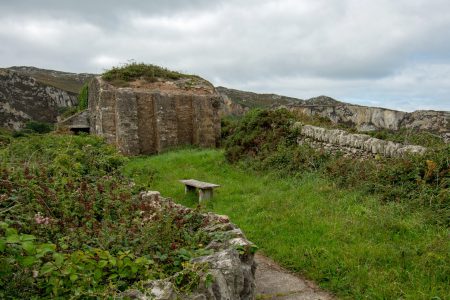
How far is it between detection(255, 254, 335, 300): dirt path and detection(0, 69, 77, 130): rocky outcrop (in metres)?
42.7

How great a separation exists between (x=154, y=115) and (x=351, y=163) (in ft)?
40.2

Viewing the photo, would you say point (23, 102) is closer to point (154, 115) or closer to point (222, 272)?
point (154, 115)

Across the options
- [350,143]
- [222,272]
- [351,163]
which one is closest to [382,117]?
[350,143]

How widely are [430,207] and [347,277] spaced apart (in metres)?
2.66

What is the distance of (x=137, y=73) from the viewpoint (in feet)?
69.3

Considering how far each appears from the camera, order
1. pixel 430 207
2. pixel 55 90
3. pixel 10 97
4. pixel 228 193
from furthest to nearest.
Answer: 1. pixel 55 90
2. pixel 10 97
3. pixel 228 193
4. pixel 430 207

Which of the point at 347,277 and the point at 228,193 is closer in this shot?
the point at 347,277

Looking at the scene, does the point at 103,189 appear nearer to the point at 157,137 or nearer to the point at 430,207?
the point at 430,207

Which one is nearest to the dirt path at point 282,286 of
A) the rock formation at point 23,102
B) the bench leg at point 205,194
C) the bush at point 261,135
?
the bench leg at point 205,194

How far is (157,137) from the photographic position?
1966cm

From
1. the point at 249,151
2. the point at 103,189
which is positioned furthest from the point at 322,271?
the point at 249,151

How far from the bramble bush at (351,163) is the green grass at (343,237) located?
363 mm

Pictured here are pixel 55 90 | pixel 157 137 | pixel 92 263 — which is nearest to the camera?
pixel 92 263

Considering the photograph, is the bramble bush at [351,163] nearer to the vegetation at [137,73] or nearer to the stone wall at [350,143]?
the stone wall at [350,143]
